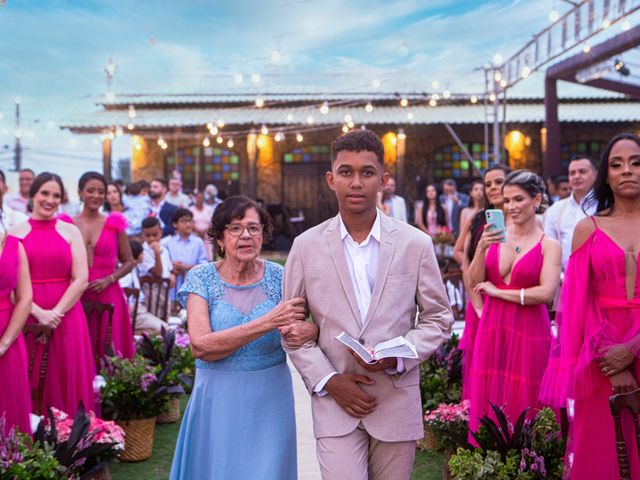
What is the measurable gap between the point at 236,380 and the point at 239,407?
0.37ft

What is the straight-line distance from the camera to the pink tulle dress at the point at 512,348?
4.77 m

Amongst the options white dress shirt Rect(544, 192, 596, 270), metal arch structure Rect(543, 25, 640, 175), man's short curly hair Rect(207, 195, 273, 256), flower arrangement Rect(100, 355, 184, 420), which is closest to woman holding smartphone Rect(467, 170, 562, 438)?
man's short curly hair Rect(207, 195, 273, 256)

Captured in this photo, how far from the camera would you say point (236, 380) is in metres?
3.39

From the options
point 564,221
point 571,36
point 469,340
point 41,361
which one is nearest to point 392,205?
point 571,36

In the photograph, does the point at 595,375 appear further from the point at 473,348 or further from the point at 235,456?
the point at 473,348

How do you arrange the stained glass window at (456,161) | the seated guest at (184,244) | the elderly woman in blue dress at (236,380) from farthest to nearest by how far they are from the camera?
the stained glass window at (456,161), the seated guest at (184,244), the elderly woman in blue dress at (236,380)

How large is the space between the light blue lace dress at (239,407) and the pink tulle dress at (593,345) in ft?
4.05

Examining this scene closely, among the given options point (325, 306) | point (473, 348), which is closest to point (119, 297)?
point (473, 348)

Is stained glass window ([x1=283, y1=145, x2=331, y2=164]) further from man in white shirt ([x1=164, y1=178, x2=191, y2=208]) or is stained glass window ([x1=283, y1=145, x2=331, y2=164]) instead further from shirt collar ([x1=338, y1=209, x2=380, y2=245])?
shirt collar ([x1=338, y1=209, x2=380, y2=245])

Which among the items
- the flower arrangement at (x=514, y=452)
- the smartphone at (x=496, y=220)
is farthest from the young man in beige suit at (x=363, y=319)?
the smartphone at (x=496, y=220)

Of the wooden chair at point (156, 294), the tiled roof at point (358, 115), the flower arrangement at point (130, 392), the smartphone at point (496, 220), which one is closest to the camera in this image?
the smartphone at point (496, 220)

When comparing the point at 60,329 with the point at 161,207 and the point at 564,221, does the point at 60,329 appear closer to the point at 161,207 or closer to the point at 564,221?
the point at 564,221

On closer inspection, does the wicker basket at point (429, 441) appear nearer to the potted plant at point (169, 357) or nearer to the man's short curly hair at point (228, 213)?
the potted plant at point (169, 357)

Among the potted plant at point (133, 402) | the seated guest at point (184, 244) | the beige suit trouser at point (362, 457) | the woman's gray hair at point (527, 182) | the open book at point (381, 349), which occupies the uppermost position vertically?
the woman's gray hair at point (527, 182)
